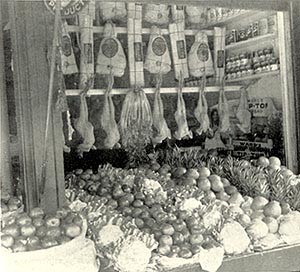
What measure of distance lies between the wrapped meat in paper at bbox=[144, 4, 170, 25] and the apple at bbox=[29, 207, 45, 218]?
102 inches

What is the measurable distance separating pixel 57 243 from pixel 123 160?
2360 mm

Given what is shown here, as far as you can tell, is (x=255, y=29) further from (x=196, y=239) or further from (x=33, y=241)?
(x=33, y=241)

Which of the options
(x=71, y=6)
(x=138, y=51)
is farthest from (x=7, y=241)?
(x=138, y=51)

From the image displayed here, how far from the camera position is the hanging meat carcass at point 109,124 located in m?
4.37

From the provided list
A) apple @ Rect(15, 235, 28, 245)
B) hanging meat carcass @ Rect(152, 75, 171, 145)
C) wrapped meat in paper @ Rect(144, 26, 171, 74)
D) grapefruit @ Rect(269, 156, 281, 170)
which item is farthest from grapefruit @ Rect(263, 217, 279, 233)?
wrapped meat in paper @ Rect(144, 26, 171, 74)

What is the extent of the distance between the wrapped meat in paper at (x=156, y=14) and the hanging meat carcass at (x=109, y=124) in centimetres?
78

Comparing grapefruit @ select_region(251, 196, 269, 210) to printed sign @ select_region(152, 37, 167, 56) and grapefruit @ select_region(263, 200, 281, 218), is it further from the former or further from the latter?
printed sign @ select_region(152, 37, 167, 56)

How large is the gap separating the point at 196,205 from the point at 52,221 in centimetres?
99

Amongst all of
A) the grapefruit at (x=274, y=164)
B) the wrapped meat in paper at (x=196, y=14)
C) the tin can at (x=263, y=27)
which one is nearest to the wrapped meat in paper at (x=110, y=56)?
the wrapped meat in paper at (x=196, y=14)

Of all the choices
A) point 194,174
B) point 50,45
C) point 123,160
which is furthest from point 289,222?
point 123,160

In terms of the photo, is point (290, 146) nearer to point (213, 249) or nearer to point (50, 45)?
point (213, 249)

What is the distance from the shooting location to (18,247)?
239 centimetres

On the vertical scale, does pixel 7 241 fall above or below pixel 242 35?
below

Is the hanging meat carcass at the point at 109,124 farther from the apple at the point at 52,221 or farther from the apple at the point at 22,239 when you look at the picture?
the apple at the point at 22,239
